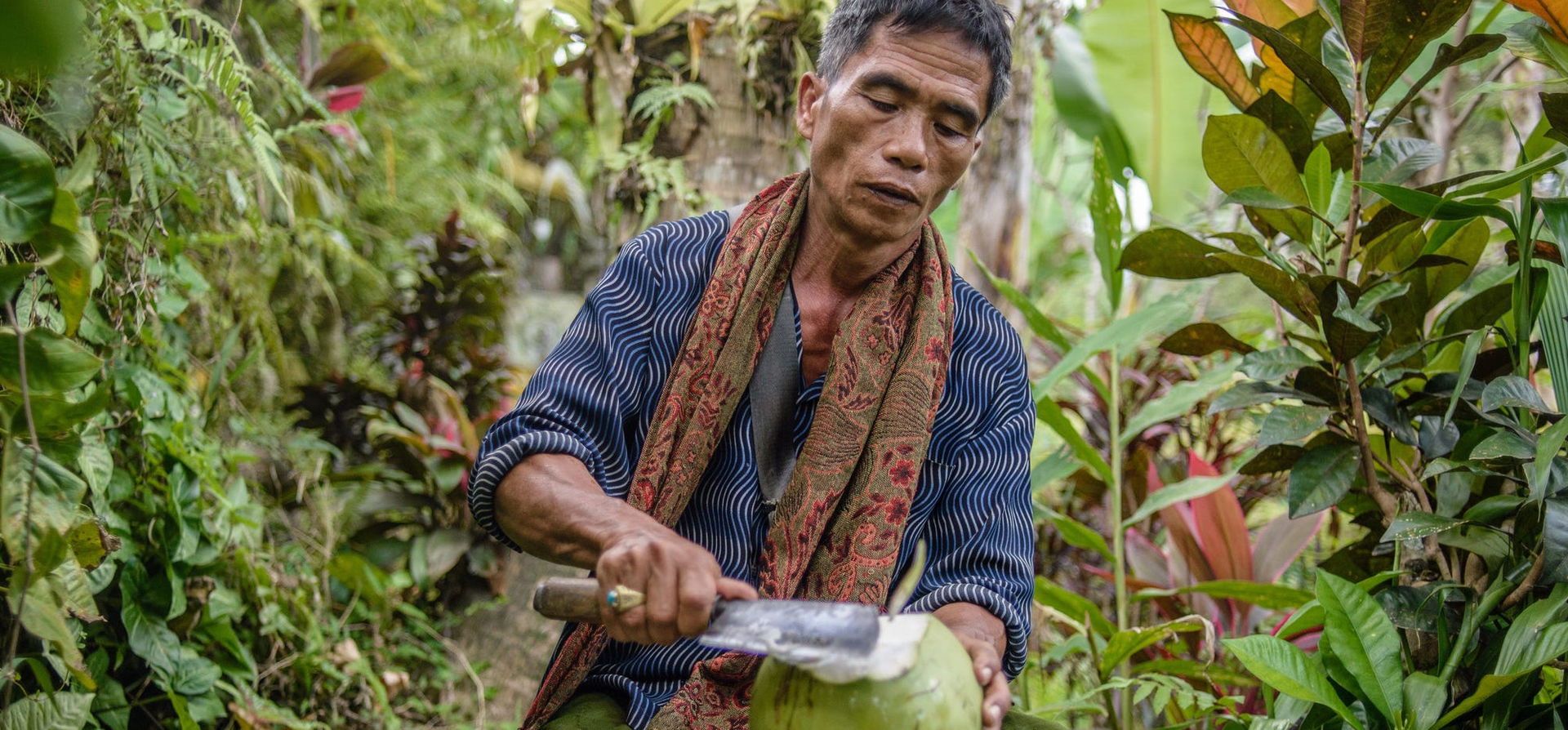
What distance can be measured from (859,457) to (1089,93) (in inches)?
80.3

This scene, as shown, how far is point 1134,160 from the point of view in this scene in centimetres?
352

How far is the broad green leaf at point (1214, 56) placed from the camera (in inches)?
77.2

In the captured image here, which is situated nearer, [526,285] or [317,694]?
[317,694]

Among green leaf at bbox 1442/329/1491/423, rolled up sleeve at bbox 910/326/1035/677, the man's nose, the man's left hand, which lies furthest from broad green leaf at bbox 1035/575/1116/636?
the man's nose

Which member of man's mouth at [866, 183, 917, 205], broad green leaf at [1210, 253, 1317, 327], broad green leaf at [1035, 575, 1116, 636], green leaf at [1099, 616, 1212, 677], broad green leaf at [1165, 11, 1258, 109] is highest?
broad green leaf at [1165, 11, 1258, 109]

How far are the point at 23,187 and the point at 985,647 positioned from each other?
1.29m

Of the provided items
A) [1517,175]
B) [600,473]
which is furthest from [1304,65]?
[600,473]

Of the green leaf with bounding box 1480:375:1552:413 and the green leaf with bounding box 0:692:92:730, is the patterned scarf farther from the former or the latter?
the green leaf with bounding box 1480:375:1552:413

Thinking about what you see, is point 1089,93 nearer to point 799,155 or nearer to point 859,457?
point 799,155

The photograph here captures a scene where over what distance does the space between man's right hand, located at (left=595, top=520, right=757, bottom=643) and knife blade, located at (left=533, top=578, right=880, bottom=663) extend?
0.02 m

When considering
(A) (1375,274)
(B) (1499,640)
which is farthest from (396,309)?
(B) (1499,640)

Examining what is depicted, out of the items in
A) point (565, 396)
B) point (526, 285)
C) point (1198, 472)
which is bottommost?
point (526, 285)

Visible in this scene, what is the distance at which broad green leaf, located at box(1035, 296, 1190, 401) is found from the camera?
2361 millimetres

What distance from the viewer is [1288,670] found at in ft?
5.59
